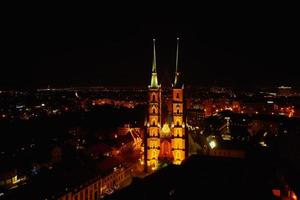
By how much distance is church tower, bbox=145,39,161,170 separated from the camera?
2712 centimetres

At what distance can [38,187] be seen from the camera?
55.1 ft

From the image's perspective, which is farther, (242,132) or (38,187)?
(242,132)

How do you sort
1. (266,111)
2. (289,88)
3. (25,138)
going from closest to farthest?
1. (25,138)
2. (266,111)
3. (289,88)

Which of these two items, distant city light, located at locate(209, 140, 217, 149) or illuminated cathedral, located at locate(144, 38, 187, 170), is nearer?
illuminated cathedral, located at locate(144, 38, 187, 170)

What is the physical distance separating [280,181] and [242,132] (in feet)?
67.0

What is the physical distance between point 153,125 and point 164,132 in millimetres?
1162

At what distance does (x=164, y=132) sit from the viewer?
91.5 feet

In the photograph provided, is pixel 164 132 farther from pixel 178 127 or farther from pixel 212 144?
pixel 212 144

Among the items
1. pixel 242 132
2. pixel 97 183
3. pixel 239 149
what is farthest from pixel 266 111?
pixel 97 183

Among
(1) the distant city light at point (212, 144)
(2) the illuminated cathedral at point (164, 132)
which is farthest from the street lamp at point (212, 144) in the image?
(2) the illuminated cathedral at point (164, 132)

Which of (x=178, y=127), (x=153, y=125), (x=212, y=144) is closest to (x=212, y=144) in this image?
(x=212, y=144)

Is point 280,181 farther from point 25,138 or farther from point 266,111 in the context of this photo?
point 266,111

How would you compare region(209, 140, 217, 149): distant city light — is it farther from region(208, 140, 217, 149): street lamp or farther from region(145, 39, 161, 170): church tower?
region(145, 39, 161, 170): church tower

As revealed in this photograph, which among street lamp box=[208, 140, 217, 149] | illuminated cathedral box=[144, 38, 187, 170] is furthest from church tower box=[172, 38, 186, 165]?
street lamp box=[208, 140, 217, 149]
